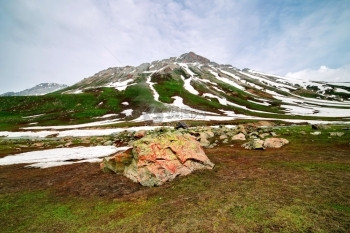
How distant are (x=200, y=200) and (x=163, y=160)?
678cm

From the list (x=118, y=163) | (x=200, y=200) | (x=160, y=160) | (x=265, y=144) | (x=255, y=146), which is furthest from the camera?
(x=265, y=144)

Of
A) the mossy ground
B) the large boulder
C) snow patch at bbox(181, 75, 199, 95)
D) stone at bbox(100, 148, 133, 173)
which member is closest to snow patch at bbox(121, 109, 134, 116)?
snow patch at bbox(181, 75, 199, 95)

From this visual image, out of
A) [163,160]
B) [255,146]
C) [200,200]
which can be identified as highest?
[163,160]

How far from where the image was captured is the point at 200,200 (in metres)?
16.4

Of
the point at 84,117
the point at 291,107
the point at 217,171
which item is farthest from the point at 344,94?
the point at 217,171

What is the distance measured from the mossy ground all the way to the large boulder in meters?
0.96

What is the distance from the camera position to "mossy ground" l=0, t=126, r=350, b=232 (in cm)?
1311

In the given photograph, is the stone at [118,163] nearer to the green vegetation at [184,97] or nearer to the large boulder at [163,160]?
the large boulder at [163,160]

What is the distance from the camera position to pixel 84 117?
11069 cm

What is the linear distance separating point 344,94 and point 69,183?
23718cm

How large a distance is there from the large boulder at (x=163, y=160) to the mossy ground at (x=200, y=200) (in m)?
0.96

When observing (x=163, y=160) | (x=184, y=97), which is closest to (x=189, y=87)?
(x=184, y=97)

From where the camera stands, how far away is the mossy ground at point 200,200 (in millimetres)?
13109

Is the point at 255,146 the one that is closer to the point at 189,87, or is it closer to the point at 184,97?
the point at 184,97
